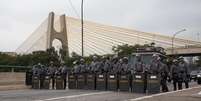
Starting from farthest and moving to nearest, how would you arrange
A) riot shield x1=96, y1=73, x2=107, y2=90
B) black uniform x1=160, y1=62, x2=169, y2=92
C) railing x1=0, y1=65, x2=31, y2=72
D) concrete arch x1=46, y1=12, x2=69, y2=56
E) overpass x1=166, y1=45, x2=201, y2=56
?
1. overpass x1=166, y1=45, x2=201, y2=56
2. concrete arch x1=46, y1=12, x2=69, y2=56
3. railing x1=0, y1=65, x2=31, y2=72
4. riot shield x1=96, y1=73, x2=107, y2=90
5. black uniform x1=160, y1=62, x2=169, y2=92

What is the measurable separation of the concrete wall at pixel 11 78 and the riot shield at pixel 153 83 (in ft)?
36.8

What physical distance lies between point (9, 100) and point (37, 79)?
10452 mm

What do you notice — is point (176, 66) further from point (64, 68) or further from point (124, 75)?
point (64, 68)

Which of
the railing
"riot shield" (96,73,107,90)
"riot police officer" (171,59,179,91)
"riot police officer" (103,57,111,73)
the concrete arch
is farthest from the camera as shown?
the concrete arch

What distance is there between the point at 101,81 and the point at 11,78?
8.77 m

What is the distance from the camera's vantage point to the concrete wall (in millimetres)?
27528

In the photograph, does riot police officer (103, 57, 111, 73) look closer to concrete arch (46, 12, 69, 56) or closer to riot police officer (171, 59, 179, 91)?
riot police officer (171, 59, 179, 91)

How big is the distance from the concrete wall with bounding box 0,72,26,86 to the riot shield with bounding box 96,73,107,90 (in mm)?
7849

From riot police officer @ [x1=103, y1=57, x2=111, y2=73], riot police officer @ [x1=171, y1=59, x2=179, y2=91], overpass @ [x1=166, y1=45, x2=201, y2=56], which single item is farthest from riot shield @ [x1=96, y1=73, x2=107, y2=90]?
overpass @ [x1=166, y1=45, x2=201, y2=56]

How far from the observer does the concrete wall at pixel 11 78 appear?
90.3ft

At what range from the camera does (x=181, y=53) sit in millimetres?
85375

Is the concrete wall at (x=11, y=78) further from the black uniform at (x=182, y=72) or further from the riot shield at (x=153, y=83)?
the black uniform at (x=182, y=72)

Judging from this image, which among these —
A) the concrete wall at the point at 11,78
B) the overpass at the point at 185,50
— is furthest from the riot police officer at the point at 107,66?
the overpass at the point at 185,50

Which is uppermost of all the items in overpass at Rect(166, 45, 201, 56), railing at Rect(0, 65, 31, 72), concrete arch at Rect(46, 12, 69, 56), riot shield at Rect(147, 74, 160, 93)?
concrete arch at Rect(46, 12, 69, 56)
